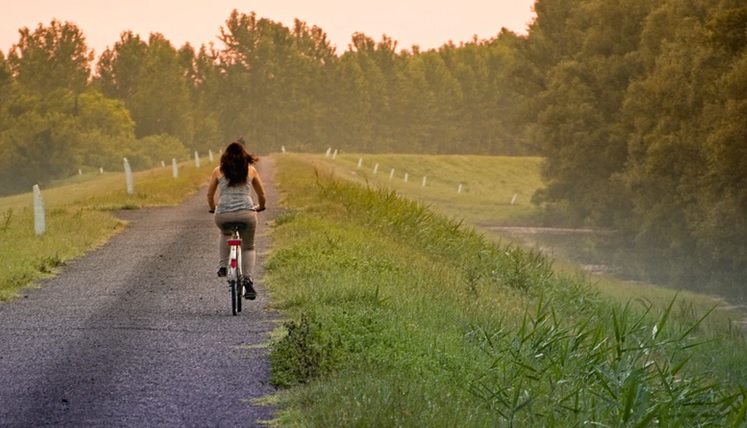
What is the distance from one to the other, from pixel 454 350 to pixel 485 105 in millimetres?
148989

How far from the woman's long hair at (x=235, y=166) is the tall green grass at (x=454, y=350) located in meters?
1.55

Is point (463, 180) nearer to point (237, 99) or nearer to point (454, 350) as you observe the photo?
point (237, 99)

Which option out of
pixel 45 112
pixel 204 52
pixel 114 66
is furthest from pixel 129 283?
pixel 204 52

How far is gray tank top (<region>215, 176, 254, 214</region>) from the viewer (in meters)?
14.2

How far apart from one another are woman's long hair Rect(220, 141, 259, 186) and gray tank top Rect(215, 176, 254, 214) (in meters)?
0.08

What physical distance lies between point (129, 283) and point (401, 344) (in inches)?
276

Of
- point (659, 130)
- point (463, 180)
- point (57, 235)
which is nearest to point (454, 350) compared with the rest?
point (57, 235)

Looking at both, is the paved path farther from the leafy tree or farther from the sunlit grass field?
the leafy tree

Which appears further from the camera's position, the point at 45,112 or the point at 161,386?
the point at 45,112

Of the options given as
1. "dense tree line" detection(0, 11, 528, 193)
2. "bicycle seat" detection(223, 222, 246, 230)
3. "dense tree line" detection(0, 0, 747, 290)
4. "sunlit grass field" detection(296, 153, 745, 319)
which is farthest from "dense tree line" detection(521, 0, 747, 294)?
"dense tree line" detection(0, 11, 528, 193)


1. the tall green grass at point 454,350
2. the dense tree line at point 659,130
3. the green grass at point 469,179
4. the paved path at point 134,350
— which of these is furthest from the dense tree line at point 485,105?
the paved path at point 134,350

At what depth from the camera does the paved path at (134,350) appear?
896 cm

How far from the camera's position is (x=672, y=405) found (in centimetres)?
886

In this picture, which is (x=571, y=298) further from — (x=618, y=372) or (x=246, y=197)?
(x=618, y=372)
